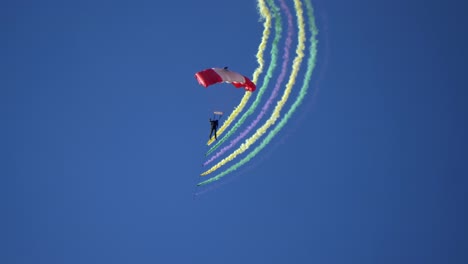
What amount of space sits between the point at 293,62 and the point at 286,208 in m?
52.2


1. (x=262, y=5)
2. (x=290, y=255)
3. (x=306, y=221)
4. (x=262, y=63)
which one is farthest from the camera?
(x=306, y=221)

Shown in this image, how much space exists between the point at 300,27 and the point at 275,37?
111cm

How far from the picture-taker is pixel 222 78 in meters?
26.5

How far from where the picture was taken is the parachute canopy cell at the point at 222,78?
86.1ft

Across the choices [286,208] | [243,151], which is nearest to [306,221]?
[286,208]

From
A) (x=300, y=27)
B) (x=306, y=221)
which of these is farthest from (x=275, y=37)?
(x=306, y=221)

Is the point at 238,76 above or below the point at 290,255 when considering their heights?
below

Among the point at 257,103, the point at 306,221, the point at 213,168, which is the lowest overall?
the point at 213,168

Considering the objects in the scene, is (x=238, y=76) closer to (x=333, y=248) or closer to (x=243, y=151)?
(x=243, y=151)

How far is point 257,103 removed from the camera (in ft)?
96.0

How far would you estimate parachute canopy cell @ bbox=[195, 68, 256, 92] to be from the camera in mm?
26250

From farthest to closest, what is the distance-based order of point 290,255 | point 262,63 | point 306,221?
point 306,221 < point 290,255 < point 262,63

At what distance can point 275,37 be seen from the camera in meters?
27.5

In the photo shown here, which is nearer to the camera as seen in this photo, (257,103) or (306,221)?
(257,103)
